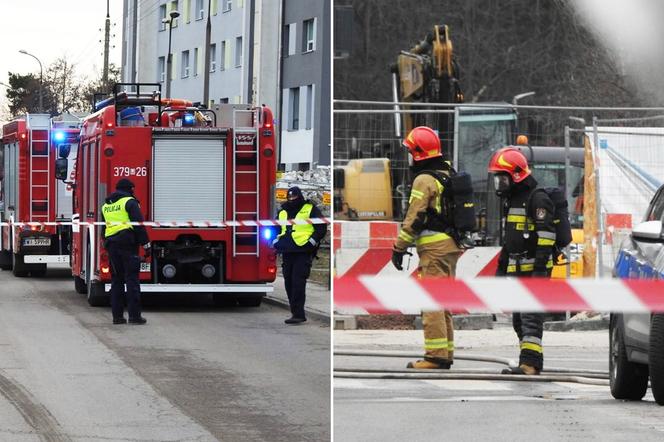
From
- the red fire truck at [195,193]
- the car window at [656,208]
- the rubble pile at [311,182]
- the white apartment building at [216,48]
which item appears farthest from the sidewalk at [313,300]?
the white apartment building at [216,48]

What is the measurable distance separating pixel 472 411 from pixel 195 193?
927 cm

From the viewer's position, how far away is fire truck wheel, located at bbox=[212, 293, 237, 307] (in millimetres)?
15805

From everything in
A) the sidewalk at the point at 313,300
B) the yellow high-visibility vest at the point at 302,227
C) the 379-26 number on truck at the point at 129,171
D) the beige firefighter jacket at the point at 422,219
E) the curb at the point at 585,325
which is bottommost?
the sidewalk at the point at 313,300

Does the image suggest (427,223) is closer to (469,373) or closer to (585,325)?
(469,373)

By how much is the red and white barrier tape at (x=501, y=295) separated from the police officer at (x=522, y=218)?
140cm

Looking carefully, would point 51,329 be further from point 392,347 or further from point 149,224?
point 392,347

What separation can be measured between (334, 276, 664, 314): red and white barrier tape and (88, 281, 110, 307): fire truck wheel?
12.0 meters

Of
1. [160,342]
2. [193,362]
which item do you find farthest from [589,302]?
[160,342]

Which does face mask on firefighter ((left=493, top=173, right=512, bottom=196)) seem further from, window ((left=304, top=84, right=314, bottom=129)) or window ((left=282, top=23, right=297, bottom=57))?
window ((left=282, top=23, right=297, bottom=57))

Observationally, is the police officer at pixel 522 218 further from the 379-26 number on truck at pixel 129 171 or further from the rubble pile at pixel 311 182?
the rubble pile at pixel 311 182

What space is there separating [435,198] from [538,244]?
49 centimetres

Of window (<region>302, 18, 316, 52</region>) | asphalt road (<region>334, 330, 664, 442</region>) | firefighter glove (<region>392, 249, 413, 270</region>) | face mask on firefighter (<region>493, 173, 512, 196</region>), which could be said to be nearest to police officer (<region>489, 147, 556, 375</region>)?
face mask on firefighter (<region>493, 173, 512, 196</region>)

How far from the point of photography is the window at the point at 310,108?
46.3 metres

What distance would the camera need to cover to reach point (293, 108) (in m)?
48.8
